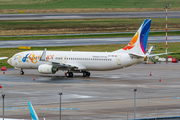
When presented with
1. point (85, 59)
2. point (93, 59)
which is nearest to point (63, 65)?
point (85, 59)

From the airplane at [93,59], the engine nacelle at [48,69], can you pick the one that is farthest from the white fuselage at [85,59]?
the engine nacelle at [48,69]

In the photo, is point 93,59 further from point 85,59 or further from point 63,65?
point 63,65

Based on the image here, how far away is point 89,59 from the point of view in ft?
201

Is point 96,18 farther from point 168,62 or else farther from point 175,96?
point 175,96

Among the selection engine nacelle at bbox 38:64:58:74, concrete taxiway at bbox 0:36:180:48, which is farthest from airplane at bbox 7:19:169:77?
concrete taxiway at bbox 0:36:180:48

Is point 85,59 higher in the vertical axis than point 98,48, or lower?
lower

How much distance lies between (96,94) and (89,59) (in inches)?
606

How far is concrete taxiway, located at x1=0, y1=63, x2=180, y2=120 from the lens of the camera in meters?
36.2

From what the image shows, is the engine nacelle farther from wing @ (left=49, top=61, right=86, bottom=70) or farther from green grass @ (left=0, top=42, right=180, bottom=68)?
green grass @ (left=0, top=42, right=180, bottom=68)

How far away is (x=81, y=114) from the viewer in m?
35.6

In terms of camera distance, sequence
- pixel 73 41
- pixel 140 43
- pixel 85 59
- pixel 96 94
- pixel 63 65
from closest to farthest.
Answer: pixel 96 94, pixel 140 43, pixel 63 65, pixel 85 59, pixel 73 41

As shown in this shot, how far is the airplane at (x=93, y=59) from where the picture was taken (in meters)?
58.9

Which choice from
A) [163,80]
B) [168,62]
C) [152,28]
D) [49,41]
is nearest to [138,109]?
[163,80]

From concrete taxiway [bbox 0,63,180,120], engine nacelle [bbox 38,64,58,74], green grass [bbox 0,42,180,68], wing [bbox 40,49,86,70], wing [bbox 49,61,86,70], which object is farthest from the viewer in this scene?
green grass [bbox 0,42,180,68]
